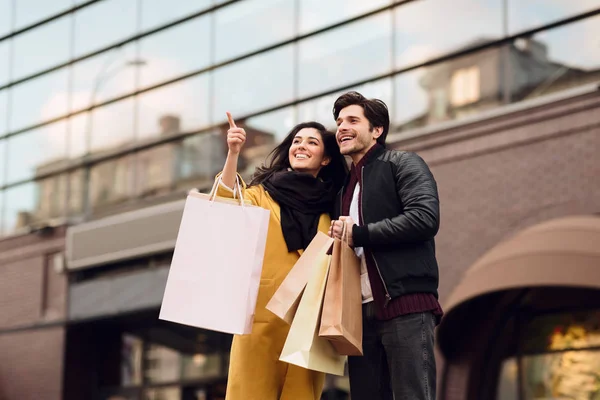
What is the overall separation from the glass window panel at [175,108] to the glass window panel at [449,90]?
4.43m

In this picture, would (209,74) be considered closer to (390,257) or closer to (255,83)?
(255,83)

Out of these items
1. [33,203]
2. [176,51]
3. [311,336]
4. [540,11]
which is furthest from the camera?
[33,203]

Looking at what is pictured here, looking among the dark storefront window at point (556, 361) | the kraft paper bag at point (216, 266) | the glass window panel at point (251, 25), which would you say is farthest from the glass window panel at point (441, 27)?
the kraft paper bag at point (216, 266)

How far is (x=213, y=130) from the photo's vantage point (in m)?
17.3

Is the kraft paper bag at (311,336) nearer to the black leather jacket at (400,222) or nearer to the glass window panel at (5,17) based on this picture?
the black leather jacket at (400,222)

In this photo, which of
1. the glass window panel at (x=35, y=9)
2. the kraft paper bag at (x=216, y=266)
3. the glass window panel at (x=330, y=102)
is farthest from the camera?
the glass window panel at (x=35, y=9)

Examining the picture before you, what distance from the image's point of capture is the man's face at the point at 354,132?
4328 millimetres

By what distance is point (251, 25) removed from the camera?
55.3ft

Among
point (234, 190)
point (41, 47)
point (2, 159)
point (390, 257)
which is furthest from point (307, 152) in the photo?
point (2, 159)

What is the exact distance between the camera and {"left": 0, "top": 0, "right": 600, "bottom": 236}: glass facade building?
13047 mm

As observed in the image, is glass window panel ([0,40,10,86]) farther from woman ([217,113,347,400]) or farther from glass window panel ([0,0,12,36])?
woman ([217,113,347,400])

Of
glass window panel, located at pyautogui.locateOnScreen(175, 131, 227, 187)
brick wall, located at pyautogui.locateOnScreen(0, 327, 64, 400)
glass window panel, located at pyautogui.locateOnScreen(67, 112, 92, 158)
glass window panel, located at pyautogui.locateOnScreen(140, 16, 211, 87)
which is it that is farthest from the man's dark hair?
glass window panel, located at pyautogui.locateOnScreen(67, 112, 92, 158)

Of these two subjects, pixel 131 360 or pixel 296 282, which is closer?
pixel 296 282

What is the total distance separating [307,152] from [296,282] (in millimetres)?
792
